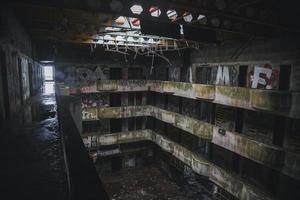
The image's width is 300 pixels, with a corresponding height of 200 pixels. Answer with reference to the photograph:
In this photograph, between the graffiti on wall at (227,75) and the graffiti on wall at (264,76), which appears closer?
the graffiti on wall at (264,76)

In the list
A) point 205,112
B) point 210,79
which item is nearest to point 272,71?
point 210,79

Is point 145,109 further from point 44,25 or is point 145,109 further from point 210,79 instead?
point 44,25

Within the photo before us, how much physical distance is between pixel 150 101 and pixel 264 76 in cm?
1201

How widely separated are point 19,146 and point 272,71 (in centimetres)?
1010

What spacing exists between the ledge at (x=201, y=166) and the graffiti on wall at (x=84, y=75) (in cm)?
498

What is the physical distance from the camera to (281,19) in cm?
671

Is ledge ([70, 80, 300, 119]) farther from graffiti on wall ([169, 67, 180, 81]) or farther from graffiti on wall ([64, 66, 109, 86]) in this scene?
graffiti on wall ([64, 66, 109, 86])

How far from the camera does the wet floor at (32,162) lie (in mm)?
1916

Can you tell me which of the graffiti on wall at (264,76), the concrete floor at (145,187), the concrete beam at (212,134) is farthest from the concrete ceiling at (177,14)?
the concrete floor at (145,187)

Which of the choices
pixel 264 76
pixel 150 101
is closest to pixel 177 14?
pixel 264 76

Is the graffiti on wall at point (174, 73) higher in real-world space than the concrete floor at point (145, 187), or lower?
higher

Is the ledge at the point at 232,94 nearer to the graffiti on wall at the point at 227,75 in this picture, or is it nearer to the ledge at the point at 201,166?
the graffiti on wall at the point at 227,75

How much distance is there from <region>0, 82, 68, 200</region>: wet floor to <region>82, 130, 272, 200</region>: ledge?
30.0 feet

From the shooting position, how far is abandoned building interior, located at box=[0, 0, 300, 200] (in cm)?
335
